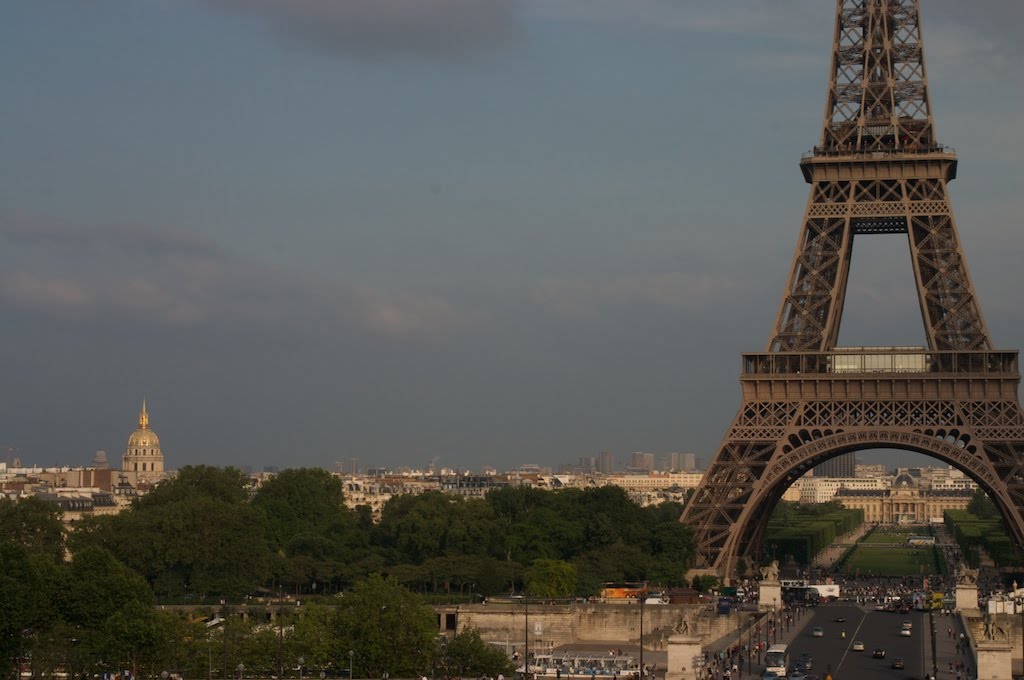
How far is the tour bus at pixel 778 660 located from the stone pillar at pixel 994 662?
589 cm

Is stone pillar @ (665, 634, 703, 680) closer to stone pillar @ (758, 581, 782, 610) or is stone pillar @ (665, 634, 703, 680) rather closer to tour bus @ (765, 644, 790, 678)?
tour bus @ (765, 644, 790, 678)

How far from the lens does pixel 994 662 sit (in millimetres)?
54625

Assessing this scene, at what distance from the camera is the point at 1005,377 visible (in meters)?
81.6

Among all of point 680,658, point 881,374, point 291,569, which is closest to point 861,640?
point 680,658

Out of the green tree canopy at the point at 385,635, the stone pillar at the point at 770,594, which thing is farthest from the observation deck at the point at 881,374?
the green tree canopy at the point at 385,635

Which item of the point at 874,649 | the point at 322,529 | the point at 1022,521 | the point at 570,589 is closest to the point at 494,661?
the point at 874,649

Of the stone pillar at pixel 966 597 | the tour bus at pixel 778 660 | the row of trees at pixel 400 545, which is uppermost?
the row of trees at pixel 400 545

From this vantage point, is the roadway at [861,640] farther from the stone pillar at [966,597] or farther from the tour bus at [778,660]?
the stone pillar at [966,597]

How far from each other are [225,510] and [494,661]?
105 feet

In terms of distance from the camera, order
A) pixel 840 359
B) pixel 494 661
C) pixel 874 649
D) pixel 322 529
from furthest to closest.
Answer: pixel 322 529 → pixel 840 359 → pixel 874 649 → pixel 494 661

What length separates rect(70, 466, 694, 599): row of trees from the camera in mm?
84875

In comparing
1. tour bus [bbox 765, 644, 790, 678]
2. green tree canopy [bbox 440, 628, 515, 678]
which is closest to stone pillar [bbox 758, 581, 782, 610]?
tour bus [bbox 765, 644, 790, 678]

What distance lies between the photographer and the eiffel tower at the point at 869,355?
270 ft

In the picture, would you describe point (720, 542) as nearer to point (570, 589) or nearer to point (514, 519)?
point (570, 589)
